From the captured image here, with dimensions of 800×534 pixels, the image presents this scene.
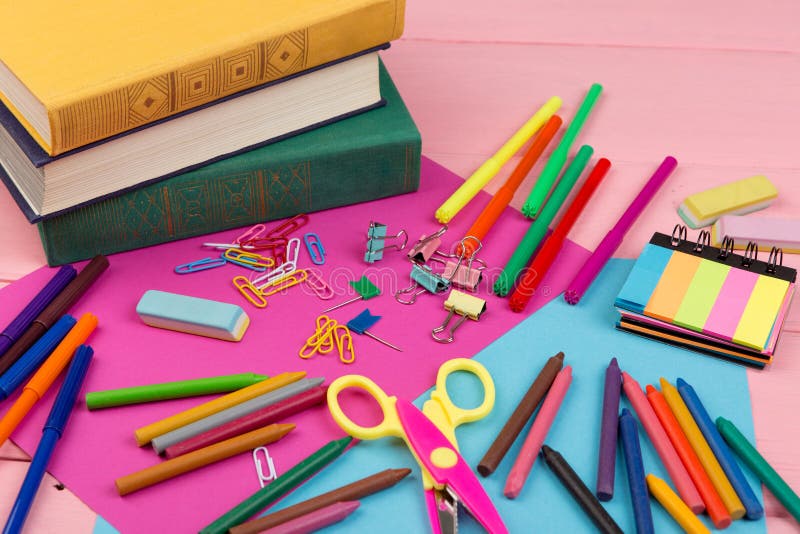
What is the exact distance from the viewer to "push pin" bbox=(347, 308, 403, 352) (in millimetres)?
1372

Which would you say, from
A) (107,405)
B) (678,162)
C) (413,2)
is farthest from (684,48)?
(107,405)

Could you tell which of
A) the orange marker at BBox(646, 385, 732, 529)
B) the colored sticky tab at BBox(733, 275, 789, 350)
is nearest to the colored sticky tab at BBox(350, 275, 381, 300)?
the orange marker at BBox(646, 385, 732, 529)

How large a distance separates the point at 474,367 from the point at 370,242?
0.96 ft

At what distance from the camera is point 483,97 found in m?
1.88

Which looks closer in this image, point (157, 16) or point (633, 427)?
point (633, 427)

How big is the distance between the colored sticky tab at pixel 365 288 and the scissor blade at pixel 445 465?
0.24 metres

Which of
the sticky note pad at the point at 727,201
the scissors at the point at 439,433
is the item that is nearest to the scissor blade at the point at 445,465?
the scissors at the point at 439,433

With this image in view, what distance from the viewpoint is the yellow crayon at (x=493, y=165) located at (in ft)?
5.15

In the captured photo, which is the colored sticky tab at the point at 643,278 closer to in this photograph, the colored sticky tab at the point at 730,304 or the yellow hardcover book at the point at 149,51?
the colored sticky tab at the point at 730,304

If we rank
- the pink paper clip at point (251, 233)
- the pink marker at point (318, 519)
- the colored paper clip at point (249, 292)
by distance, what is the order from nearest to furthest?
the pink marker at point (318, 519)
the colored paper clip at point (249, 292)
the pink paper clip at point (251, 233)

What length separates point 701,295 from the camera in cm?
140

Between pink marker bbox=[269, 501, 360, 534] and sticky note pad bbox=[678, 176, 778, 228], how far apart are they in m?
0.83

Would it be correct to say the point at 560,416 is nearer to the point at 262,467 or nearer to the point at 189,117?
the point at 262,467

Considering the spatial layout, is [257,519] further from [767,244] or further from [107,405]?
[767,244]
